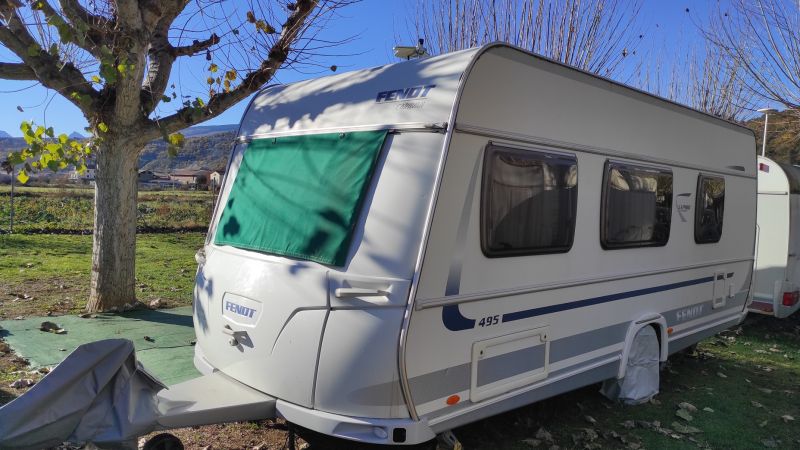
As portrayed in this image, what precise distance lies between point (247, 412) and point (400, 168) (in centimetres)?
173

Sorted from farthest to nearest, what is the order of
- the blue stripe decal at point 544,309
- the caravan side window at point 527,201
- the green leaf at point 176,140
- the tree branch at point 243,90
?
the tree branch at point 243,90
the green leaf at point 176,140
the caravan side window at point 527,201
the blue stripe decal at point 544,309

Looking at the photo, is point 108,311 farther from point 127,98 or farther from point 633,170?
point 633,170

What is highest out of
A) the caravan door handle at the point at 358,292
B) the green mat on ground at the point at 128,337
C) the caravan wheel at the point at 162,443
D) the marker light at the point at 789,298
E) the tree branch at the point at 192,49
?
the tree branch at the point at 192,49

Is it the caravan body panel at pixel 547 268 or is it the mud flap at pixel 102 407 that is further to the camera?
the caravan body panel at pixel 547 268

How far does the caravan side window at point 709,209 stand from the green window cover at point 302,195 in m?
3.91

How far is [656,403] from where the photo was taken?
5.54m

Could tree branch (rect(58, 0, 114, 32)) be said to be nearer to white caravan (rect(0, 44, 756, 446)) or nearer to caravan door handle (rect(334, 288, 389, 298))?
white caravan (rect(0, 44, 756, 446))

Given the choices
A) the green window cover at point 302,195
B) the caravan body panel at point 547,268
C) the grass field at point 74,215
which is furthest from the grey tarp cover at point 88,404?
the grass field at point 74,215

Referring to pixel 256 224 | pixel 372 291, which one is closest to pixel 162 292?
pixel 256 224

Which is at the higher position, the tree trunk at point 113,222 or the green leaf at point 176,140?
the green leaf at point 176,140

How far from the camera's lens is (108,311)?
24.4 ft

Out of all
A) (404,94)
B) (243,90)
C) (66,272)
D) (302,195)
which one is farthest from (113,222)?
(404,94)

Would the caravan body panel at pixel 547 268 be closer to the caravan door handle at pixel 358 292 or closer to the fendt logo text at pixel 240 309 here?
the caravan door handle at pixel 358 292

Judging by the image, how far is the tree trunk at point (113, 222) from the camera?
Answer: 7.24m
